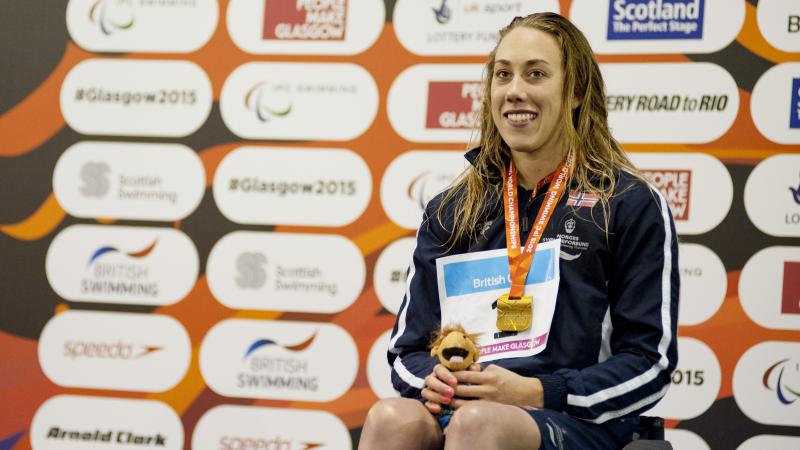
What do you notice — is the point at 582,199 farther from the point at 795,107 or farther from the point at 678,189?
the point at 795,107

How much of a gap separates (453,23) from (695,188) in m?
1.10

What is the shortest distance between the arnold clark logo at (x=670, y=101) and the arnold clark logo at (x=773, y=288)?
1.53 feet

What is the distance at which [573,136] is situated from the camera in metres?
2.35

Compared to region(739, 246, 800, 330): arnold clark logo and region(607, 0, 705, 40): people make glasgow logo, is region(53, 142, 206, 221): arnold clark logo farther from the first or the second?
region(739, 246, 800, 330): arnold clark logo

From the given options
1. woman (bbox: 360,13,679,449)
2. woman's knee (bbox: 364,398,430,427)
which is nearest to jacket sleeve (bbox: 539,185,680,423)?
woman (bbox: 360,13,679,449)

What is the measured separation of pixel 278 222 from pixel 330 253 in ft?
0.81

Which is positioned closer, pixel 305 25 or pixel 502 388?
pixel 502 388

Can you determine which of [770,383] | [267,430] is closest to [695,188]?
[770,383]

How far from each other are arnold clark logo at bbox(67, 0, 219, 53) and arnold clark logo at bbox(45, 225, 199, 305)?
756mm

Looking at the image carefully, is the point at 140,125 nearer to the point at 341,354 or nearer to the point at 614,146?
the point at 341,354

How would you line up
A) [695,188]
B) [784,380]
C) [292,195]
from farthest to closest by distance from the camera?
[292,195], [695,188], [784,380]

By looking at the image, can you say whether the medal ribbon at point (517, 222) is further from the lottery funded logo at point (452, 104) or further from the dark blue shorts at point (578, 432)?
the lottery funded logo at point (452, 104)

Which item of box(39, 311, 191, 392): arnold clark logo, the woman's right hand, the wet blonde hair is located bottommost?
box(39, 311, 191, 392): arnold clark logo

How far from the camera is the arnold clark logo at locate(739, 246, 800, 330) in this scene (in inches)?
133
